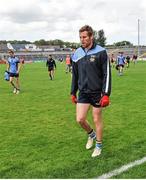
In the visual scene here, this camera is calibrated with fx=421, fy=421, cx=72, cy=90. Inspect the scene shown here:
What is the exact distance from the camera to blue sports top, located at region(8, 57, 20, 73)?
18516mm

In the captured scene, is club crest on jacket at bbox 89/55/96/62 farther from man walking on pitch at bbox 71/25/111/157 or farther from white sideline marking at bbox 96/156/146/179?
white sideline marking at bbox 96/156/146/179

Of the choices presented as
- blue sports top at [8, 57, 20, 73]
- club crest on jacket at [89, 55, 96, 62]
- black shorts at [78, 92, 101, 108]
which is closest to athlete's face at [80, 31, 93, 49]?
club crest on jacket at [89, 55, 96, 62]

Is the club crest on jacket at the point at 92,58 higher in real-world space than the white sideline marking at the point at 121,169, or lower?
higher

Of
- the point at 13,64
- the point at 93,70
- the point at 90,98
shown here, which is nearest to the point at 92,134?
the point at 90,98

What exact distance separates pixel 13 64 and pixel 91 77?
1215cm

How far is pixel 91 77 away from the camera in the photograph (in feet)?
22.6

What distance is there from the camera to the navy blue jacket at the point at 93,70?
678 centimetres

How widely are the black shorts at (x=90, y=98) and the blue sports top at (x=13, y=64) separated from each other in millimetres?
11728

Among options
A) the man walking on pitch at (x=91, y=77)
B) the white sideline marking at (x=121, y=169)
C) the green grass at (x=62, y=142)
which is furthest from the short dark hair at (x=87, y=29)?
the white sideline marking at (x=121, y=169)

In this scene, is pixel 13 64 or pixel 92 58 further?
pixel 13 64

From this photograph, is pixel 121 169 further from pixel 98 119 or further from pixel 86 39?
pixel 86 39

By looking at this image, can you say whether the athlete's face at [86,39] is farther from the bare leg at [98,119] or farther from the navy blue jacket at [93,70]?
the bare leg at [98,119]

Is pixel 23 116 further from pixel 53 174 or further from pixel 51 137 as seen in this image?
pixel 53 174

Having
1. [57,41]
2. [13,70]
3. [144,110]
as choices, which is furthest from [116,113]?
[57,41]
